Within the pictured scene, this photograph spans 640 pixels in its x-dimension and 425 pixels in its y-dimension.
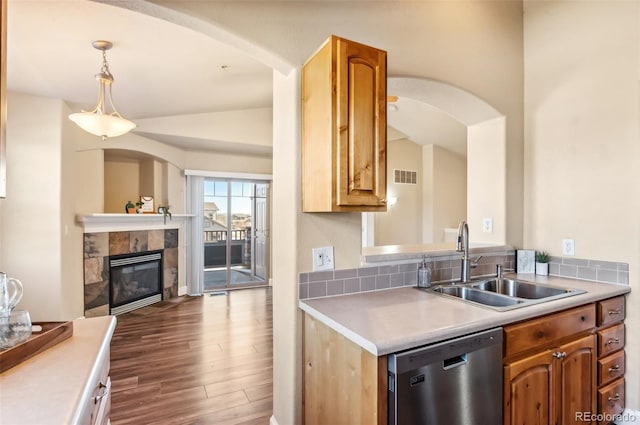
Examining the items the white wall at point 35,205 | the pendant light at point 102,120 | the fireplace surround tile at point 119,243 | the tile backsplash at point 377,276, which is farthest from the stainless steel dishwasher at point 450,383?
the fireplace surround tile at point 119,243

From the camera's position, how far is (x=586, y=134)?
7.66ft

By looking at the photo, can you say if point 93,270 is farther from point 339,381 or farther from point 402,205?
point 402,205

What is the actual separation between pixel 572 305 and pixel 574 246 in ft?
2.72

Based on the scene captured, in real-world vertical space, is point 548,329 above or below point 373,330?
below

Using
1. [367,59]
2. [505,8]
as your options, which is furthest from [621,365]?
[505,8]

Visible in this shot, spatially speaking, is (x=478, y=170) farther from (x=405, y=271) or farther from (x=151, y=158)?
(x=151, y=158)

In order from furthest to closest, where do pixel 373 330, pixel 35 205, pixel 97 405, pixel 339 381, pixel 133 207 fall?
pixel 133 207, pixel 35 205, pixel 339 381, pixel 373 330, pixel 97 405

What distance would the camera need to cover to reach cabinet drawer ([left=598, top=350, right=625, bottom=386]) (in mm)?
1963

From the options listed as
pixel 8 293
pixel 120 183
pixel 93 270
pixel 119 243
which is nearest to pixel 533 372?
pixel 8 293

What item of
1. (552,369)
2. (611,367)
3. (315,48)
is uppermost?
(315,48)

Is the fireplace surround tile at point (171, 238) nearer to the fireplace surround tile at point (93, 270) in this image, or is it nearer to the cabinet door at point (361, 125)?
the fireplace surround tile at point (93, 270)

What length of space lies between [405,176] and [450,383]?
21.2ft

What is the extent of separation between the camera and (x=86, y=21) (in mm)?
2135

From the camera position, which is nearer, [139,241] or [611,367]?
[611,367]
